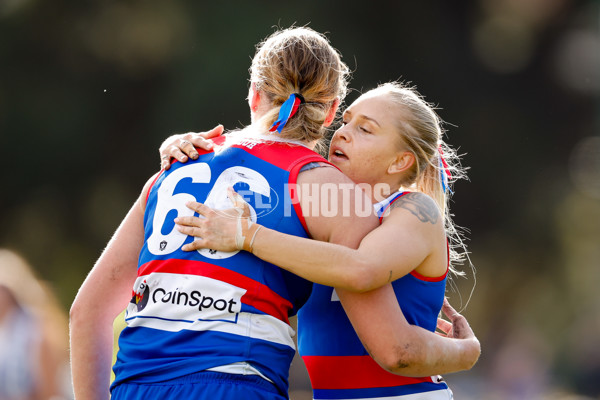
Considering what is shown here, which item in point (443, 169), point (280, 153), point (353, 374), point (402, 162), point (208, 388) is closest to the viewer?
point (208, 388)

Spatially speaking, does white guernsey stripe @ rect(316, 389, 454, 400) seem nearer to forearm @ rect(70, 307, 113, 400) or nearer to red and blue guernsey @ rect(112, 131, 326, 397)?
red and blue guernsey @ rect(112, 131, 326, 397)

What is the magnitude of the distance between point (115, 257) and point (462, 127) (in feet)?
21.4

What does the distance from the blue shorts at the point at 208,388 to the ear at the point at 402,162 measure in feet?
2.92

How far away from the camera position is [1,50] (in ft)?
27.6

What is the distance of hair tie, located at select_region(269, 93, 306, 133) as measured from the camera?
189 cm

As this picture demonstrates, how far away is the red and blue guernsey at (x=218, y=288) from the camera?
1670 millimetres

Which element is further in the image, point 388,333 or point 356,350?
point 356,350

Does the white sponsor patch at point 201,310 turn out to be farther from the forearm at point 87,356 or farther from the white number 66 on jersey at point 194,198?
the forearm at point 87,356

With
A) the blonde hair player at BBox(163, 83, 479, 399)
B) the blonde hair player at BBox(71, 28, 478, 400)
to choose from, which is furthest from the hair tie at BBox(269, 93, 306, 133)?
the blonde hair player at BBox(163, 83, 479, 399)

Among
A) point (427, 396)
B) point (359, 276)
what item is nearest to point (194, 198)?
point (359, 276)

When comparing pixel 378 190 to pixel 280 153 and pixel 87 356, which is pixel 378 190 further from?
pixel 87 356

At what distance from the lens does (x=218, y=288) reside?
1.70m

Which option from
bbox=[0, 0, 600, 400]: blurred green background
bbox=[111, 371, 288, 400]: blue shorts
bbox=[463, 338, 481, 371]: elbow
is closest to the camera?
bbox=[111, 371, 288, 400]: blue shorts

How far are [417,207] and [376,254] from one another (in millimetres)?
306
